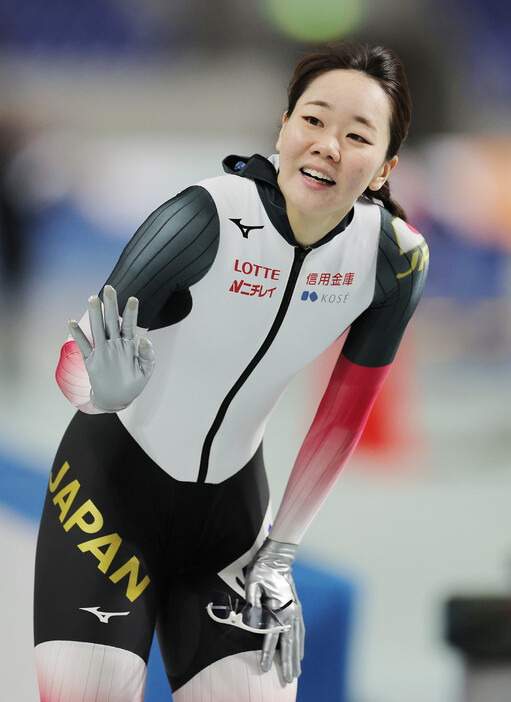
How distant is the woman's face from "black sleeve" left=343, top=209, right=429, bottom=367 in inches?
6.5

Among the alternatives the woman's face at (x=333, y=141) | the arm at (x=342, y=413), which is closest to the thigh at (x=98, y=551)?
the arm at (x=342, y=413)

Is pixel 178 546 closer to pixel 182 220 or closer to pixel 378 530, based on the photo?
pixel 182 220

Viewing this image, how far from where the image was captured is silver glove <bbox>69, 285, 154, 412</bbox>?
3.63 ft

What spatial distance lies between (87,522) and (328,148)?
700 mm

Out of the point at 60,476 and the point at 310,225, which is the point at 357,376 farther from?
the point at 60,476

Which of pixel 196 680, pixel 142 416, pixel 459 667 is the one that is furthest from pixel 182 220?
pixel 459 667

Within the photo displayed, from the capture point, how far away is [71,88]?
3320 millimetres

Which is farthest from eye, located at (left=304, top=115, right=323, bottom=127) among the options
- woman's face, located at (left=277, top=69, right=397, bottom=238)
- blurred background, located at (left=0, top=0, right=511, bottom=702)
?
blurred background, located at (left=0, top=0, right=511, bottom=702)

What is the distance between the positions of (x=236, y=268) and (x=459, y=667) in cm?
185

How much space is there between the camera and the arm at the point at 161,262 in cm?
121

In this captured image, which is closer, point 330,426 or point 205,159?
point 330,426

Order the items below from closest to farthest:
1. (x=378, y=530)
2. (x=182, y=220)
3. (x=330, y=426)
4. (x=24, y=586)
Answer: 1. (x=182, y=220)
2. (x=330, y=426)
3. (x=24, y=586)
4. (x=378, y=530)

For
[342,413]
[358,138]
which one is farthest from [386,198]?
[342,413]

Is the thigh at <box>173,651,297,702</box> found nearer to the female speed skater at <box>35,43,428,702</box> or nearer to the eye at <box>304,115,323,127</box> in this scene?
the female speed skater at <box>35,43,428,702</box>
